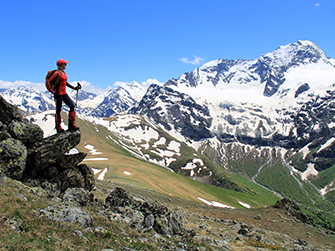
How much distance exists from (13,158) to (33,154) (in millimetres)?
1595

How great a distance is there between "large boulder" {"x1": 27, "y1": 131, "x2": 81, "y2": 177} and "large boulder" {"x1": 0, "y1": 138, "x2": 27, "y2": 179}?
0.66 m

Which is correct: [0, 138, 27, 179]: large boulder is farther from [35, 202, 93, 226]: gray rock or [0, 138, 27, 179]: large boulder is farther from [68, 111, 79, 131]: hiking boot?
[35, 202, 93, 226]: gray rock

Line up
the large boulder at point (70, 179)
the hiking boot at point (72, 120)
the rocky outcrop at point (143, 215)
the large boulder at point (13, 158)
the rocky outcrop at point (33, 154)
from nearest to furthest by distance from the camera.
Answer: the large boulder at point (13, 158), the rocky outcrop at point (33, 154), the rocky outcrop at point (143, 215), the hiking boot at point (72, 120), the large boulder at point (70, 179)

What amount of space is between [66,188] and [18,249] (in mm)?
11555

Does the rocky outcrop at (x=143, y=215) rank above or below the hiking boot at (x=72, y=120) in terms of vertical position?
below

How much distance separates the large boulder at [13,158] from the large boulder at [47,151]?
2.17 feet

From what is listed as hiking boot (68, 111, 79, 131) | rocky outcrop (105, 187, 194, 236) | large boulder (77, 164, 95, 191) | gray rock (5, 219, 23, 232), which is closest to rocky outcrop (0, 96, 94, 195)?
hiking boot (68, 111, 79, 131)

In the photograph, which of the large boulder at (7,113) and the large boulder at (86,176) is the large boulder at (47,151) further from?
the large boulder at (86,176)

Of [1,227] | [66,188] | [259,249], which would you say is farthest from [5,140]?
[259,249]

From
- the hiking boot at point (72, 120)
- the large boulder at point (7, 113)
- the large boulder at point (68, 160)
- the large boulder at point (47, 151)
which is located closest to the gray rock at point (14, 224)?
the large boulder at point (47, 151)

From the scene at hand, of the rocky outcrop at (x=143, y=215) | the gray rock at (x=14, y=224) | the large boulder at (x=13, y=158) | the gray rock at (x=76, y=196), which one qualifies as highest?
the large boulder at (x=13, y=158)

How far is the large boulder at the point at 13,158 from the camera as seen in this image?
639 inches

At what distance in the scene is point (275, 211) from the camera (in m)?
52.8

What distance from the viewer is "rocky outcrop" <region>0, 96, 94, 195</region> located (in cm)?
1688
